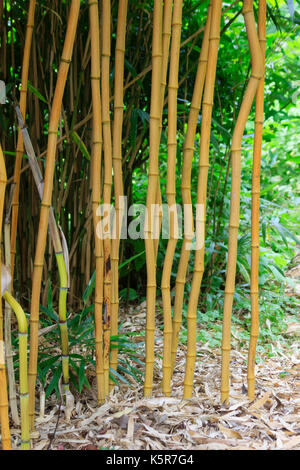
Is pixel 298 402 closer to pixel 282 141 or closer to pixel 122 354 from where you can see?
pixel 122 354

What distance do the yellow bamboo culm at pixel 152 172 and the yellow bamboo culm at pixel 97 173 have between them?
0.10m

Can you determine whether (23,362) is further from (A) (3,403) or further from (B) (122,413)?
(B) (122,413)

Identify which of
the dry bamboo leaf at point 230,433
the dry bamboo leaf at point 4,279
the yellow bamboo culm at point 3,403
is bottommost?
the dry bamboo leaf at point 230,433

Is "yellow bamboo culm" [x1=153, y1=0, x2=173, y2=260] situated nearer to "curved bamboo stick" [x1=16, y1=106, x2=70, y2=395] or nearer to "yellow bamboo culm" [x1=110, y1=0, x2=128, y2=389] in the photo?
"yellow bamboo culm" [x1=110, y1=0, x2=128, y2=389]

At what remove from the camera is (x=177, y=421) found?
40.1 inches

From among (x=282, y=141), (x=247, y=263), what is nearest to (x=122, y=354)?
(x=247, y=263)

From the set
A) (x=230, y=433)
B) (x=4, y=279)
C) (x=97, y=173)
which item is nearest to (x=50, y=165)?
(x=97, y=173)

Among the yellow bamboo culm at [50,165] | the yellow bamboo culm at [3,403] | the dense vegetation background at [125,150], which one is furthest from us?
the dense vegetation background at [125,150]

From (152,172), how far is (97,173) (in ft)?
0.39

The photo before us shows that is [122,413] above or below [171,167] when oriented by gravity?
below

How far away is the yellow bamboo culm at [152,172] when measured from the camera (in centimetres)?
101

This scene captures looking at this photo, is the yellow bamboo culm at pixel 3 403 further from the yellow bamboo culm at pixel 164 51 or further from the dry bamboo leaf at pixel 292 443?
the dry bamboo leaf at pixel 292 443

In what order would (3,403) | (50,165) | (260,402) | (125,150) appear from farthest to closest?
(125,150)
(260,402)
(50,165)
(3,403)

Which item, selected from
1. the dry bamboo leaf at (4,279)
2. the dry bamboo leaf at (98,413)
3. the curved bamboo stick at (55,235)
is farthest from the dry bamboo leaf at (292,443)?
the dry bamboo leaf at (4,279)
